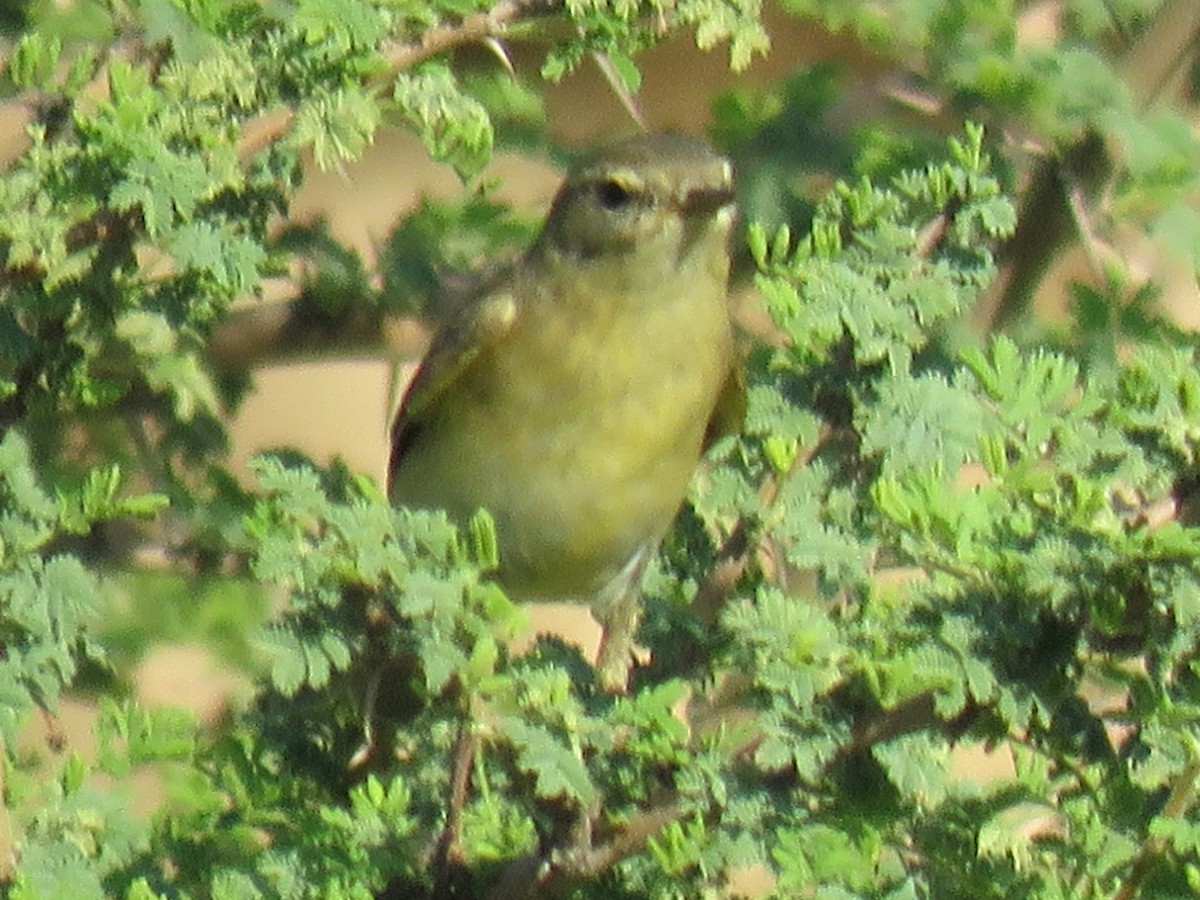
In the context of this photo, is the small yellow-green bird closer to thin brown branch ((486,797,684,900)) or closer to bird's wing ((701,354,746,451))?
bird's wing ((701,354,746,451))

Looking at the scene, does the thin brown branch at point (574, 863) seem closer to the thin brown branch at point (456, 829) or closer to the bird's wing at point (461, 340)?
the thin brown branch at point (456, 829)

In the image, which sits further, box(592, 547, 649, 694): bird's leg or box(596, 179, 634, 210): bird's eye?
box(596, 179, 634, 210): bird's eye

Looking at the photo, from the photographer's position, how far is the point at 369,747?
2256 millimetres

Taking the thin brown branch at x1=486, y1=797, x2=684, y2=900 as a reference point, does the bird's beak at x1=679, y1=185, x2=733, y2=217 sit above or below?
above

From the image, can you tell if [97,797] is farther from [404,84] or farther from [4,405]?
[404,84]

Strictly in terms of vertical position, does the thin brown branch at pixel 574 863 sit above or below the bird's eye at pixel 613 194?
below

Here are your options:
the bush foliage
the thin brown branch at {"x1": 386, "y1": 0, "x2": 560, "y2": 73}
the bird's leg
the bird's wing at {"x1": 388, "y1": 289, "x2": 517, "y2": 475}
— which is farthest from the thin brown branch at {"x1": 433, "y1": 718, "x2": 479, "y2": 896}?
the bird's wing at {"x1": 388, "y1": 289, "x2": 517, "y2": 475}

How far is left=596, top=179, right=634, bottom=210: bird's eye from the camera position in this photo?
115 inches

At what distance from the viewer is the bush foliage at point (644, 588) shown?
1.85 meters

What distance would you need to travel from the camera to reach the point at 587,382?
3.07 metres

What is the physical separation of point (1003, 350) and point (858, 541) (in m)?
0.24

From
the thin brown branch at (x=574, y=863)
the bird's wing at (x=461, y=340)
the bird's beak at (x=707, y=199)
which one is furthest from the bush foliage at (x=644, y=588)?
the bird's wing at (x=461, y=340)

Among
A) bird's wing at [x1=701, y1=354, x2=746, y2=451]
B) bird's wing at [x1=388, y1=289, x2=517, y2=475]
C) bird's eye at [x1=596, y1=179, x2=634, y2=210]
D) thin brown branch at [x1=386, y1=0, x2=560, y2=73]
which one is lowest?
bird's wing at [x1=701, y1=354, x2=746, y2=451]

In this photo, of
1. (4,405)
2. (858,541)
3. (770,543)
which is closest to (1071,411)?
(858,541)
